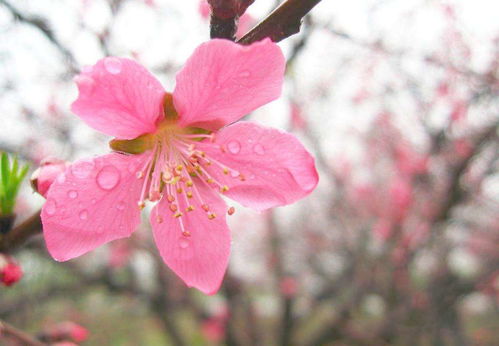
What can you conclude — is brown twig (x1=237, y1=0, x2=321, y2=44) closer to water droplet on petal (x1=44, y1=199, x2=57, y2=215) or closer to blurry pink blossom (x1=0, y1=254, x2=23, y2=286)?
water droplet on petal (x1=44, y1=199, x2=57, y2=215)

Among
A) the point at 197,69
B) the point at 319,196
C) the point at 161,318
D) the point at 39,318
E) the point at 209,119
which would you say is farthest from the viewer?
the point at 319,196

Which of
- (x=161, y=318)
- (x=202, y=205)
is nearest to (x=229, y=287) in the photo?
(x=161, y=318)

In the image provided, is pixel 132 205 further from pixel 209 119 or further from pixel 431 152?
pixel 431 152

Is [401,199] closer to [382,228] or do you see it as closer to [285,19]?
[382,228]

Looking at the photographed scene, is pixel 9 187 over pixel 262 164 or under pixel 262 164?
under

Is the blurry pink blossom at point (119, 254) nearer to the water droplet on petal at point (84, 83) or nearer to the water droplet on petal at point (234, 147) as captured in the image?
the water droplet on petal at point (234, 147)

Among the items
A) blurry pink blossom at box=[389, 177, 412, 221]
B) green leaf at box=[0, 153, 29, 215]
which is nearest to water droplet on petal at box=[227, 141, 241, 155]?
green leaf at box=[0, 153, 29, 215]

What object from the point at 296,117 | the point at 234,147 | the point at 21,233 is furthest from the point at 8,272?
the point at 296,117

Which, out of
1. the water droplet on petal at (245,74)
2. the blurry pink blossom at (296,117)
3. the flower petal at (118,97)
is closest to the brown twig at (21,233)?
the flower petal at (118,97)
